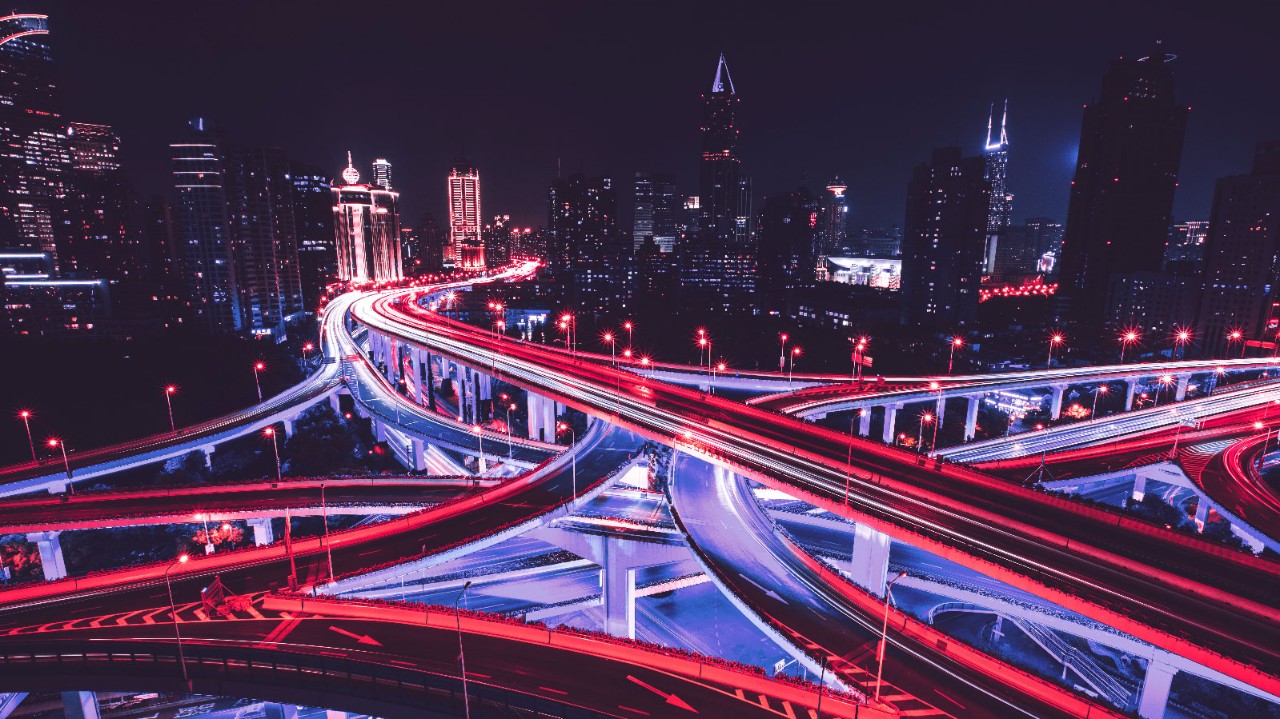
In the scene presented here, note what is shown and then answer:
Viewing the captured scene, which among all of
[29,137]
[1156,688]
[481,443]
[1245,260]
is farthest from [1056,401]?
[29,137]

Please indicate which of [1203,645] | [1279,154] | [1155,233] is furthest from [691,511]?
[1155,233]

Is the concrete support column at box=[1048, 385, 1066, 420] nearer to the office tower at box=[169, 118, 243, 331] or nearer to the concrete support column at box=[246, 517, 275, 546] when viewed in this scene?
the concrete support column at box=[246, 517, 275, 546]

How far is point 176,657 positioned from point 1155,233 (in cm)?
20440

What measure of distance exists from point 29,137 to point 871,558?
21839 cm

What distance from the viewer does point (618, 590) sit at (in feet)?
121

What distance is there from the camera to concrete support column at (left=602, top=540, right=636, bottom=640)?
3612 cm

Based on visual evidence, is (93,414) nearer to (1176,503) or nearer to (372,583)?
(372,583)

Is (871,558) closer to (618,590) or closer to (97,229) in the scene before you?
(618,590)

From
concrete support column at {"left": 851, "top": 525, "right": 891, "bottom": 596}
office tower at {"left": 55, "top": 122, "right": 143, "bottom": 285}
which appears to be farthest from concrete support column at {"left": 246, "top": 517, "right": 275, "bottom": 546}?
office tower at {"left": 55, "top": 122, "right": 143, "bottom": 285}

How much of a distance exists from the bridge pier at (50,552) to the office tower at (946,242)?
491 ft

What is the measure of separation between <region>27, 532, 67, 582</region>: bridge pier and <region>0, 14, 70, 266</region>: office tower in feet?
478

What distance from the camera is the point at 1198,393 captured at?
277 feet

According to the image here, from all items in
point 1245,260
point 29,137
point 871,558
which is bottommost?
point 871,558

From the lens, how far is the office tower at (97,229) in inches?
5891
